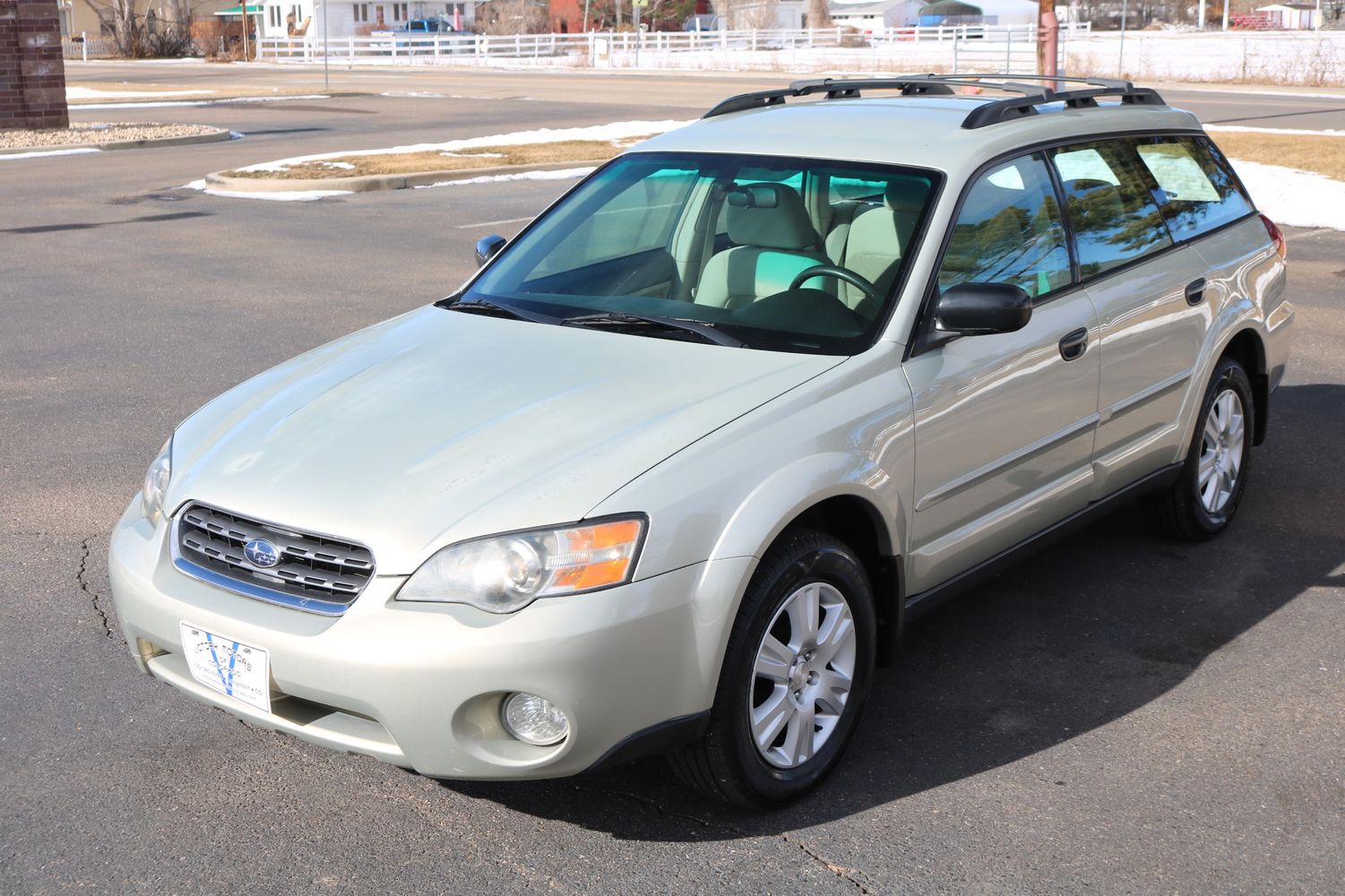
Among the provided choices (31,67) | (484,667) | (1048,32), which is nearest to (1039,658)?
(484,667)

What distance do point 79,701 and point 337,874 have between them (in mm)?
1398

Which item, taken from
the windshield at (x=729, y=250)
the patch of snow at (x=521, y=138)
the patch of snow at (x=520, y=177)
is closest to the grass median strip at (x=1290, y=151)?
the patch of snow at (x=521, y=138)

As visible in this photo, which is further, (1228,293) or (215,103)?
(215,103)

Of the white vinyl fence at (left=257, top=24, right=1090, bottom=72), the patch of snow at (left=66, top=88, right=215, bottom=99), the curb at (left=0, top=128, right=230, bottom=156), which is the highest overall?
the white vinyl fence at (left=257, top=24, right=1090, bottom=72)

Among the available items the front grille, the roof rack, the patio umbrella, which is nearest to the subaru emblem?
the front grille

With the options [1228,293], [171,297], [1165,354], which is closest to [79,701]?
[1165,354]

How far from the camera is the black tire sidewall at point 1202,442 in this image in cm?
565

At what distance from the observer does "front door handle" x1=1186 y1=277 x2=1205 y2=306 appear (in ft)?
17.8

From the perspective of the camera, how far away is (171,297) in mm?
11430

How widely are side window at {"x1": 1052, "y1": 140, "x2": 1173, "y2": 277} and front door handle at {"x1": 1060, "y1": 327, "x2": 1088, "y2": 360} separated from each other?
0.82ft

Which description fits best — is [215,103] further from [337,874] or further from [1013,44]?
[337,874]

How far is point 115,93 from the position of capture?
40125 millimetres

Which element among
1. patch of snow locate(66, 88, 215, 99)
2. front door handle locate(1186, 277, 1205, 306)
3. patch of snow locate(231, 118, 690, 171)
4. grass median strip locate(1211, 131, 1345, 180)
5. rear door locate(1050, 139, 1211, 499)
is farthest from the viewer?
patch of snow locate(66, 88, 215, 99)

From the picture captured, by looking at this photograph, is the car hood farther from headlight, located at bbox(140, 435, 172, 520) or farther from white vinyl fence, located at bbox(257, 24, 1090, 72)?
white vinyl fence, located at bbox(257, 24, 1090, 72)
